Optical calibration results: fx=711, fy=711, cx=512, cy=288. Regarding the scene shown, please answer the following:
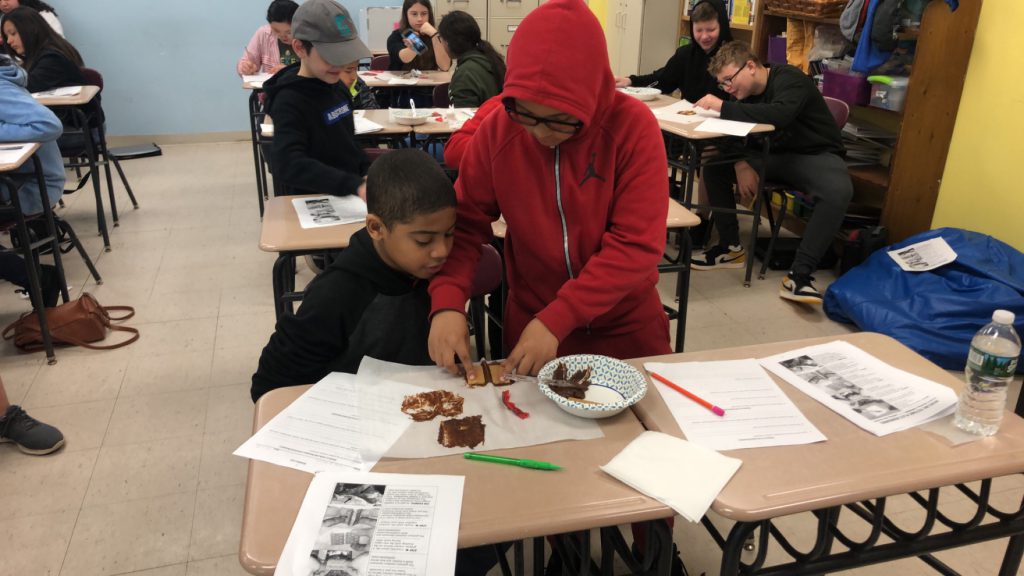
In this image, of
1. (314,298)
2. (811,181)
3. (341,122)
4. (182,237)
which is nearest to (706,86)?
(811,181)

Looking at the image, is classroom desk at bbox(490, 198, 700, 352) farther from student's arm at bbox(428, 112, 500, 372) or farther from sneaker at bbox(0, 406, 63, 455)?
sneaker at bbox(0, 406, 63, 455)

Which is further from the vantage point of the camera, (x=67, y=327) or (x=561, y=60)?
(x=67, y=327)

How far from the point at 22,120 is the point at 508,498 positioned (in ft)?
9.20

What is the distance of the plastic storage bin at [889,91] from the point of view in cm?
336

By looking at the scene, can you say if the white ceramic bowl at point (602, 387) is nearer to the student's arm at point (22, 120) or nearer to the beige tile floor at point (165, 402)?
the beige tile floor at point (165, 402)

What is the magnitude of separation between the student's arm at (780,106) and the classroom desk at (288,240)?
2.06 m

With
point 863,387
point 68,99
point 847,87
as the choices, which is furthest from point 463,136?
point 68,99

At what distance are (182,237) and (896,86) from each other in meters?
3.89

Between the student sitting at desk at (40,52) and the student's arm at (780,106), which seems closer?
the student's arm at (780,106)

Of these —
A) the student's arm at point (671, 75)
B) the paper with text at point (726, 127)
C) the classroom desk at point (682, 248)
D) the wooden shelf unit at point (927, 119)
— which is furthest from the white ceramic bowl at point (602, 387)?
the student's arm at point (671, 75)

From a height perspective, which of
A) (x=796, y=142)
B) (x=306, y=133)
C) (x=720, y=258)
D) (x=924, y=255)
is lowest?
(x=720, y=258)

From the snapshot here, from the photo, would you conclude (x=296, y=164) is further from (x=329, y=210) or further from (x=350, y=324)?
(x=350, y=324)

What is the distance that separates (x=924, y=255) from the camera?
10.0 ft

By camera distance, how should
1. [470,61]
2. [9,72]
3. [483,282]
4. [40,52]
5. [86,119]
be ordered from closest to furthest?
1. [483,282]
2. [9,72]
3. [470,61]
4. [86,119]
5. [40,52]
